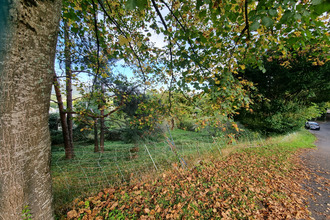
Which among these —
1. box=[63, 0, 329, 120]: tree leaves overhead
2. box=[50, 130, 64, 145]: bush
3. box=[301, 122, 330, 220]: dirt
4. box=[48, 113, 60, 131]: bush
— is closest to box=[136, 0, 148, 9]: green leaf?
box=[63, 0, 329, 120]: tree leaves overhead

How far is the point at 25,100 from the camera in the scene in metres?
1.02

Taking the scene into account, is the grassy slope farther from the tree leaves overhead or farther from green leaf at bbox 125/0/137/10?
green leaf at bbox 125/0/137/10

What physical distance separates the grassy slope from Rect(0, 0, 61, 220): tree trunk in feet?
4.60

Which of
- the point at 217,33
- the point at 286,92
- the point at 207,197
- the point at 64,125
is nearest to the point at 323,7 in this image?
the point at 217,33

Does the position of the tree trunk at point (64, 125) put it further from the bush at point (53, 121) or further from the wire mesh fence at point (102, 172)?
the bush at point (53, 121)

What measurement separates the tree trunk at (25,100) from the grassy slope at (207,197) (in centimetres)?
140

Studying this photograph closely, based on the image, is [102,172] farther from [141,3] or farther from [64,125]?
[141,3]

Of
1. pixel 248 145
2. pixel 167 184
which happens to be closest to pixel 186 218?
pixel 167 184

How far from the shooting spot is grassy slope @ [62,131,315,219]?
2.30 meters

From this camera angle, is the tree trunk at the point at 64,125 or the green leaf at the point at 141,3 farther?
the tree trunk at the point at 64,125

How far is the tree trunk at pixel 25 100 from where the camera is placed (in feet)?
2.94

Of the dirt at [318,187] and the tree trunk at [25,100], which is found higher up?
the tree trunk at [25,100]

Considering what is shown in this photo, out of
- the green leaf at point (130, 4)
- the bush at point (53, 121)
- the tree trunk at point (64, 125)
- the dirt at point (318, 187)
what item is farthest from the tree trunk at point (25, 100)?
the bush at point (53, 121)

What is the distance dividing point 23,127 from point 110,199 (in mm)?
2249
